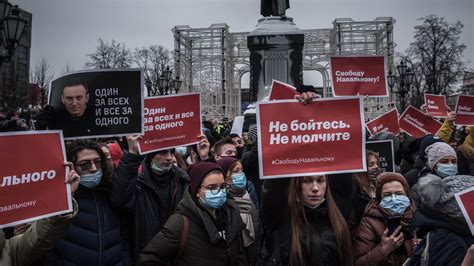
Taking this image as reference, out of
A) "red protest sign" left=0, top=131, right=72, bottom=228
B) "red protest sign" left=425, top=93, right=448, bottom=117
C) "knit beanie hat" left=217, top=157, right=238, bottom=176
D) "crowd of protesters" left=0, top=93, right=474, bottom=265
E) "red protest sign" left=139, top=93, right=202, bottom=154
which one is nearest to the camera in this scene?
"crowd of protesters" left=0, top=93, right=474, bottom=265

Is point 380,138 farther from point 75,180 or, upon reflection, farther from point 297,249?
point 75,180

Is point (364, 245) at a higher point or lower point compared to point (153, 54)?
lower

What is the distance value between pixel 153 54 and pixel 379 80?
57564 millimetres

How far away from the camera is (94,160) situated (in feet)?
12.0

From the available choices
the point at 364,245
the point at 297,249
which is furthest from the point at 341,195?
the point at 297,249

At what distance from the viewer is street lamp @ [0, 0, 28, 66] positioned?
9094 millimetres

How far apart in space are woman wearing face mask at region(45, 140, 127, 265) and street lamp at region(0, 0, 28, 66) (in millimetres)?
6540

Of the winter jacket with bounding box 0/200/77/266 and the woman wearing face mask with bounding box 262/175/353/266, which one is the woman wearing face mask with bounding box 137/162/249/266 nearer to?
the woman wearing face mask with bounding box 262/175/353/266

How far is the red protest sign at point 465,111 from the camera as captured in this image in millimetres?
6969

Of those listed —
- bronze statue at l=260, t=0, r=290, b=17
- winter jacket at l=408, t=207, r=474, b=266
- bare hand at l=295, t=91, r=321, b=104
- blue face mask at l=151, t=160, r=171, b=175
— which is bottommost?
winter jacket at l=408, t=207, r=474, b=266

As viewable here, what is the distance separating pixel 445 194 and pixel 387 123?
5.20 metres

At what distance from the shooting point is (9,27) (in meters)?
9.30

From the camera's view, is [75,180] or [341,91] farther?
[341,91]

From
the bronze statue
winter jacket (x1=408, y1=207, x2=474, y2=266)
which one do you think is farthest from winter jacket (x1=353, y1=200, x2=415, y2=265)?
the bronze statue
